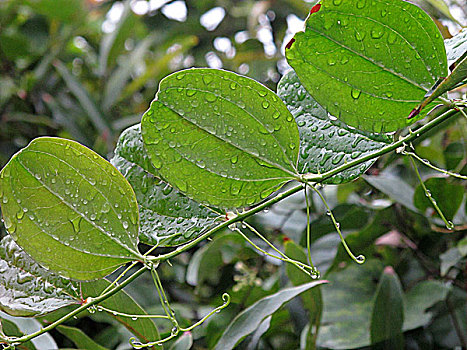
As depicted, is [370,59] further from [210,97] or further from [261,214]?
[261,214]

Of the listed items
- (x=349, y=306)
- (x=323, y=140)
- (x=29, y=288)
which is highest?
(x=323, y=140)

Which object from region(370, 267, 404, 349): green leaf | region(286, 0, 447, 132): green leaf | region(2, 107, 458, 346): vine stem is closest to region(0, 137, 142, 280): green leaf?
region(2, 107, 458, 346): vine stem

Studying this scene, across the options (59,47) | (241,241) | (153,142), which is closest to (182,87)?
(153,142)

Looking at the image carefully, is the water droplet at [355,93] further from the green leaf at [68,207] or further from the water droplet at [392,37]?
the green leaf at [68,207]

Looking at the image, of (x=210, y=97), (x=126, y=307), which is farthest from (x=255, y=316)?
(x=210, y=97)

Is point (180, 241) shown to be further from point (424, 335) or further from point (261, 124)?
point (424, 335)

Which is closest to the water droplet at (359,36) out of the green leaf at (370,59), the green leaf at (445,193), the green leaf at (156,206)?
the green leaf at (370,59)
